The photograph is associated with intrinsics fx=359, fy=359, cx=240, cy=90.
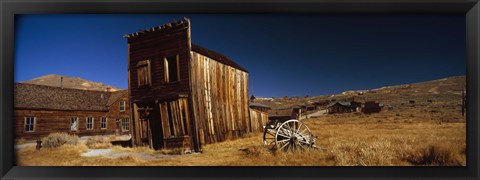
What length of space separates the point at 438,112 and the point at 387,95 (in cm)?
124

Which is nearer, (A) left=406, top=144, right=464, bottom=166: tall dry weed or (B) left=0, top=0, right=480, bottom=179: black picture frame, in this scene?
(B) left=0, top=0, right=480, bottom=179: black picture frame

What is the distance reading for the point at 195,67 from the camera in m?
9.71

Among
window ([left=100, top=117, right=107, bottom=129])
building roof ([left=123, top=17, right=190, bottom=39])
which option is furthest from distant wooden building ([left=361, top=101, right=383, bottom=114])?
window ([left=100, top=117, right=107, bottom=129])

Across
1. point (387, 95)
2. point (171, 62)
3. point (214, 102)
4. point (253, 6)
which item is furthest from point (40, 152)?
point (387, 95)

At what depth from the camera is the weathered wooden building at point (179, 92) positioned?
9.44 m

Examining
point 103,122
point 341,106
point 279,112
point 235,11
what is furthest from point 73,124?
point 341,106

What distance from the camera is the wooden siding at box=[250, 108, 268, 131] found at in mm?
9535

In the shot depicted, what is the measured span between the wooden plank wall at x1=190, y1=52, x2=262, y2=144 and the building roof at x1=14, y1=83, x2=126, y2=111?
2.05 meters

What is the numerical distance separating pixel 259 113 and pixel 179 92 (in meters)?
2.22

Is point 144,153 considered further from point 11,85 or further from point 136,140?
point 11,85

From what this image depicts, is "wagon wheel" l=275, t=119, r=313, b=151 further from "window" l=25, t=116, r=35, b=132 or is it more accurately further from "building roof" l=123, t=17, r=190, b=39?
"window" l=25, t=116, r=35, b=132

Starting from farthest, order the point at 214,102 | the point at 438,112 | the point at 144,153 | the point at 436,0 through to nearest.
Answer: the point at 214,102 → the point at 144,153 → the point at 438,112 → the point at 436,0

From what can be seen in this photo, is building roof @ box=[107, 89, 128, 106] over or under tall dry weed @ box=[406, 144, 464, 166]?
over

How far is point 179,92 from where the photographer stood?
31.6 ft
